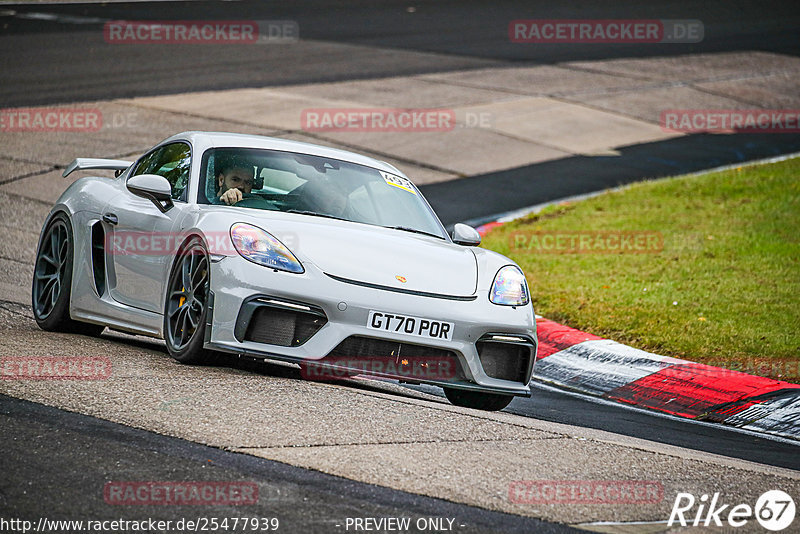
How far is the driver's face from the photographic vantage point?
694 cm

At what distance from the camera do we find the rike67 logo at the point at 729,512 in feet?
14.6

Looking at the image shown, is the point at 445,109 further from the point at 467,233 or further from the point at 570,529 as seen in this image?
→ the point at 570,529

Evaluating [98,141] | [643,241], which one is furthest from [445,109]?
[643,241]

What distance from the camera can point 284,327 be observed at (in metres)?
6.00

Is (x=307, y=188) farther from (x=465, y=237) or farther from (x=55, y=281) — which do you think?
(x=55, y=281)

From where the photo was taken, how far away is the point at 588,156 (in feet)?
57.2

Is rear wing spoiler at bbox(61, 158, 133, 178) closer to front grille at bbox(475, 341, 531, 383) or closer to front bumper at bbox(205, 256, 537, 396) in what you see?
front bumper at bbox(205, 256, 537, 396)
